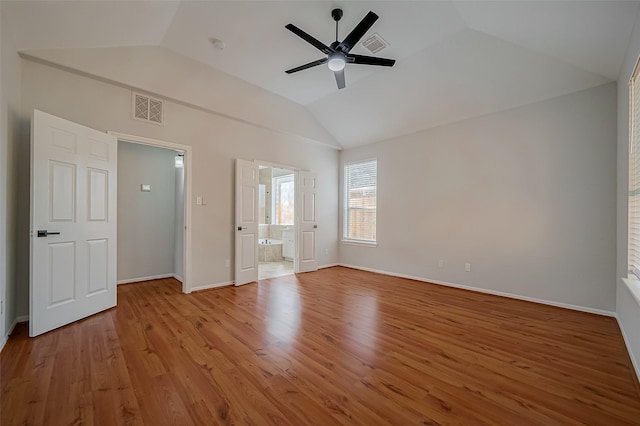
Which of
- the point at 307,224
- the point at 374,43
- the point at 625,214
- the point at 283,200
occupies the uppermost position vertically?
the point at 374,43

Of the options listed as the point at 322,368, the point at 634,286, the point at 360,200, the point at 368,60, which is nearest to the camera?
the point at 322,368

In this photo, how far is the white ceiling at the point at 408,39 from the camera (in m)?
2.48

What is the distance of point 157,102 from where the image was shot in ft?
12.5

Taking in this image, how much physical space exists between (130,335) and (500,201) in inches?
201

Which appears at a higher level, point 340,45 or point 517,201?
point 340,45

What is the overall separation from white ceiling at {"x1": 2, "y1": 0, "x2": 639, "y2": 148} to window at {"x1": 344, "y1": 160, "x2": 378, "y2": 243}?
1769mm

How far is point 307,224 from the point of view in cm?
580

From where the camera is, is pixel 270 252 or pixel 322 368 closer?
pixel 322 368

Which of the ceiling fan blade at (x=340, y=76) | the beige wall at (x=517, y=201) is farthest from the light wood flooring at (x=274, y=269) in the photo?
the ceiling fan blade at (x=340, y=76)

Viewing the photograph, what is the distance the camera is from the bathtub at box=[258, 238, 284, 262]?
713 centimetres

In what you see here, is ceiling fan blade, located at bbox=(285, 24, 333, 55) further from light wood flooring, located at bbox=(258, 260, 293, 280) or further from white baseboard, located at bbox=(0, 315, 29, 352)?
light wood flooring, located at bbox=(258, 260, 293, 280)

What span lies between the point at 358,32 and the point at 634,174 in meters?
2.87

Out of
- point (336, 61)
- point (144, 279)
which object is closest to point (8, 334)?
point (144, 279)

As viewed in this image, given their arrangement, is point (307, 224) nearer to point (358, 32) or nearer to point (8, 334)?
point (358, 32)
